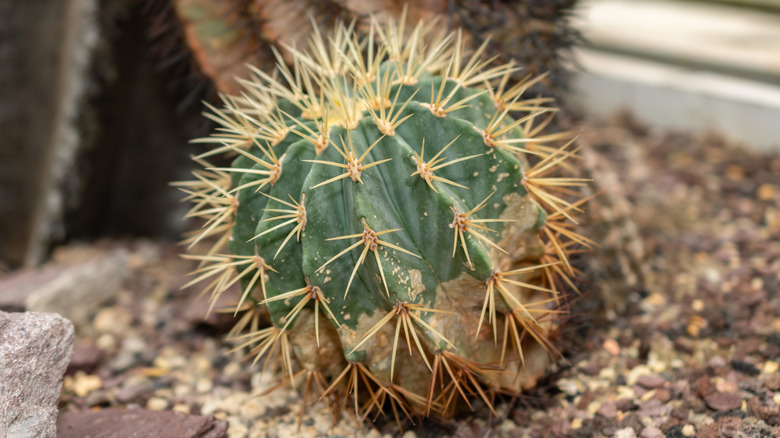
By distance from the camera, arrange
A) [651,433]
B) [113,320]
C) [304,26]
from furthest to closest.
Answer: [113,320] < [304,26] < [651,433]

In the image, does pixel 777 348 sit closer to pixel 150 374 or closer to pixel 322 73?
pixel 322 73

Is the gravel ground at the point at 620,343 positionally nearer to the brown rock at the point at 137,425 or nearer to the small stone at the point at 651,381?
the small stone at the point at 651,381

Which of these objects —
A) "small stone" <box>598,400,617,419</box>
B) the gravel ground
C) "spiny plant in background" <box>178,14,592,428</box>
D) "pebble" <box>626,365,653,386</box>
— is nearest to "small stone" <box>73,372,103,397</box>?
the gravel ground

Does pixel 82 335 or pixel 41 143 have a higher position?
pixel 41 143

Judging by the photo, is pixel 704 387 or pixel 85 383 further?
pixel 85 383

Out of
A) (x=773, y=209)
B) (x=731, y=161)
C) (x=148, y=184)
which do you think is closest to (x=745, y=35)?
(x=731, y=161)

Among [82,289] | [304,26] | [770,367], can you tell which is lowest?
[770,367]

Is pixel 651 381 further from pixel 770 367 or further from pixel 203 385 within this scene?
pixel 203 385

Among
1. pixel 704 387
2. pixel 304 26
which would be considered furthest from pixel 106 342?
pixel 704 387
